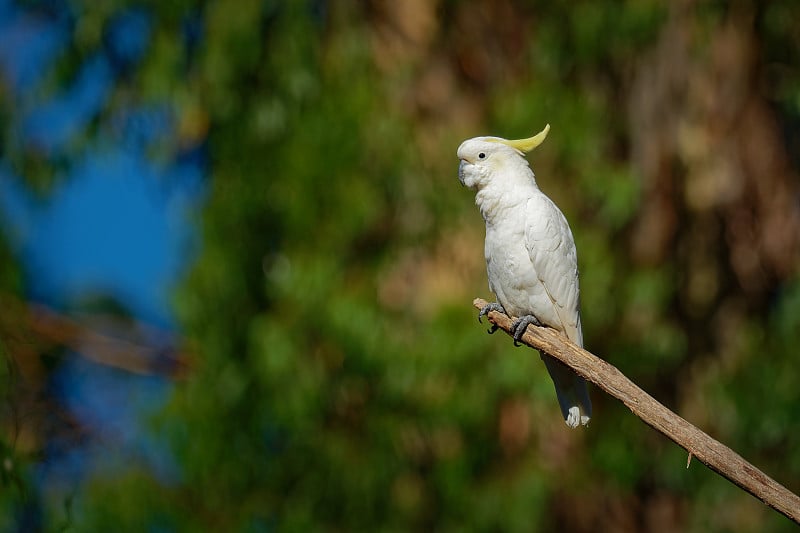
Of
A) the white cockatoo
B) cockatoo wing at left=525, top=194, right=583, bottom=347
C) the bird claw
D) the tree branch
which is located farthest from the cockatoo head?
the tree branch

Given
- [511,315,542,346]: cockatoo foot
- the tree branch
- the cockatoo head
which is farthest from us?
the cockatoo head

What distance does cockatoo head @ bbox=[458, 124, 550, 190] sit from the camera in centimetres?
246

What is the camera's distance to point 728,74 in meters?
5.29

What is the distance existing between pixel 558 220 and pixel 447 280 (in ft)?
7.11

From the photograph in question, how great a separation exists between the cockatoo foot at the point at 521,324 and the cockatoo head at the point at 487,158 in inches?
12.2

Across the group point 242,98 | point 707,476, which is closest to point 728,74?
point 707,476

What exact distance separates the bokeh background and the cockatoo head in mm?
1699

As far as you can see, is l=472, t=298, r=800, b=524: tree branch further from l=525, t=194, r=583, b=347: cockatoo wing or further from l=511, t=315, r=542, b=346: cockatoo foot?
l=525, t=194, r=583, b=347: cockatoo wing

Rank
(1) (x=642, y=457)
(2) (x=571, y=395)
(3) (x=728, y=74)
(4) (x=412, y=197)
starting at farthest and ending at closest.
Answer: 1. (3) (x=728, y=74)
2. (1) (x=642, y=457)
3. (4) (x=412, y=197)
4. (2) (x=571, y=395)

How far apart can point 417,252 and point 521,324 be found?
7.60ft

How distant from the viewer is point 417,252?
4781 mm

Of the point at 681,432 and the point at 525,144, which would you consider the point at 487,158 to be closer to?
the point at 525,144

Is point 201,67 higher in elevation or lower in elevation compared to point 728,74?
lower

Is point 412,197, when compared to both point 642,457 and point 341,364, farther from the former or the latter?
point 642,457
